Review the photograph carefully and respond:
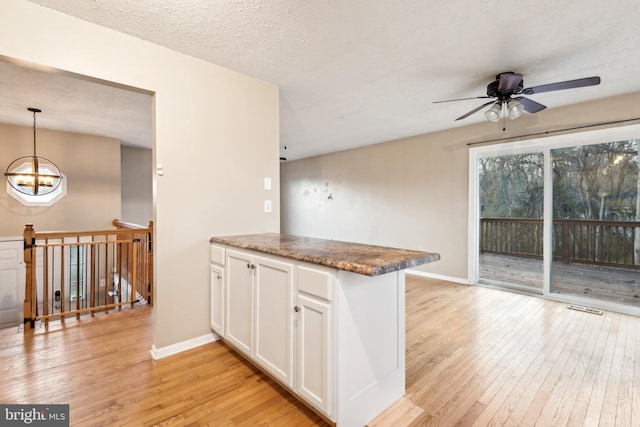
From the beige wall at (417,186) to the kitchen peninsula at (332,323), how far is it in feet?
10.4

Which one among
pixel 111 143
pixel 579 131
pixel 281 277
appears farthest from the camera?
pixel 111 143

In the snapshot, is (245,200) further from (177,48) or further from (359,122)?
(359,122)

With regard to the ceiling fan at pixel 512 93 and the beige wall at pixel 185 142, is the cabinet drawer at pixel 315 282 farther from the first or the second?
the ceiling fan at pixel 512 93

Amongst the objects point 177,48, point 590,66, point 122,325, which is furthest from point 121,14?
point 590,66

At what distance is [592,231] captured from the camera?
3.43 metres

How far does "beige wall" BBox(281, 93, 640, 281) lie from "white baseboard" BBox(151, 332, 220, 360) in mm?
3583

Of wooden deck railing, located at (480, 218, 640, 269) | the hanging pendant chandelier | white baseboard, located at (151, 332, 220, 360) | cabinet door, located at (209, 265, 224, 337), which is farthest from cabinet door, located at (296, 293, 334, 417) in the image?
the hanging pendant chandelier

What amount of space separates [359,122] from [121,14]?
9.86ft

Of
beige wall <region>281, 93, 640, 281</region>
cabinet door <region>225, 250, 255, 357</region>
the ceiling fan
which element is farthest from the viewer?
beige wall <region>281, 93, 640, 281</region>

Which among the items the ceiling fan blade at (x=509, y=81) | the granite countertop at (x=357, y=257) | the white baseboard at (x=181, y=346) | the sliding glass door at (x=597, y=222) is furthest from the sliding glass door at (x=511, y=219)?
the white baseboard at (x=181, y=346)

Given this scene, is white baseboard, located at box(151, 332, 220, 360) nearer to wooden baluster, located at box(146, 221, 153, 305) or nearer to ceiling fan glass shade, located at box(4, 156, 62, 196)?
wooden baluster, located at box(146, 221, 153, 305)

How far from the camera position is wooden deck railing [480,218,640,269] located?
327 centimetres

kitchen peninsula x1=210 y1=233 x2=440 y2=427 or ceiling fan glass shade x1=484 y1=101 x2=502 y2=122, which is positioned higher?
ceiling fan glass shade x1=484 y1=101 x2=502 y2=122

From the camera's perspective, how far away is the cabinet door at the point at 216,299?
2316mm
